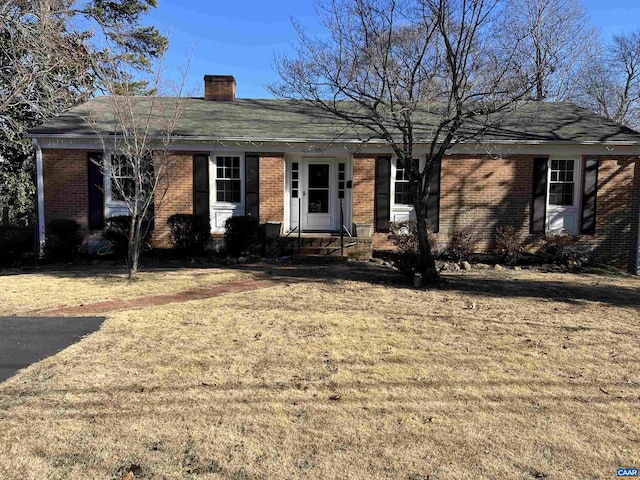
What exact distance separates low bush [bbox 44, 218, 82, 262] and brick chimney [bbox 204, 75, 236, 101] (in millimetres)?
6731

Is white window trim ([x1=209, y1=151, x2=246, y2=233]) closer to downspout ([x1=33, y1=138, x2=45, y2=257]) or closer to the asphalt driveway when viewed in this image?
downspout ([x1=33, y1=138, x2=45, y2=257])

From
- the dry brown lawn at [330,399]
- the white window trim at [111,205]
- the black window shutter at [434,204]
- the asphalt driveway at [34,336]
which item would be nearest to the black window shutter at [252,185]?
the white window trim at [111,205]

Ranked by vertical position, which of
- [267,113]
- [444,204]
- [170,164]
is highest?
[267,113]

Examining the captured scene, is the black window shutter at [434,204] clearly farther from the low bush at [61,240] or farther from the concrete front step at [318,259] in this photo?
the low bush at [61,240]

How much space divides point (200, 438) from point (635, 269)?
13367 millimetres

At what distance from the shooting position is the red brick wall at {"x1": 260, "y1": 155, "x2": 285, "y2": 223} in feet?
41.6

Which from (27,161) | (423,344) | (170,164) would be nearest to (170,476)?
(423,344)

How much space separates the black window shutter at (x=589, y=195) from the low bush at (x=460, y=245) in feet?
10.6

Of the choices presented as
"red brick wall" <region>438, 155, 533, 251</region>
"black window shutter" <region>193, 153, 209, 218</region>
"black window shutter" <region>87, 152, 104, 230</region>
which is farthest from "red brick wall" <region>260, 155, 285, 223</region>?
"red brick wall" <region>438, 155, 533, 251</region>

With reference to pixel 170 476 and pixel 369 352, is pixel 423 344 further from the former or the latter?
pixel 170 476

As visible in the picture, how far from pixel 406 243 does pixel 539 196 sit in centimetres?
467

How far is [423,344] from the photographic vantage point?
5.08 meters

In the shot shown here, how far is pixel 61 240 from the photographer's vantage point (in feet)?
38.6

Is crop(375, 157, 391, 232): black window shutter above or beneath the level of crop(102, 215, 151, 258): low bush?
above
